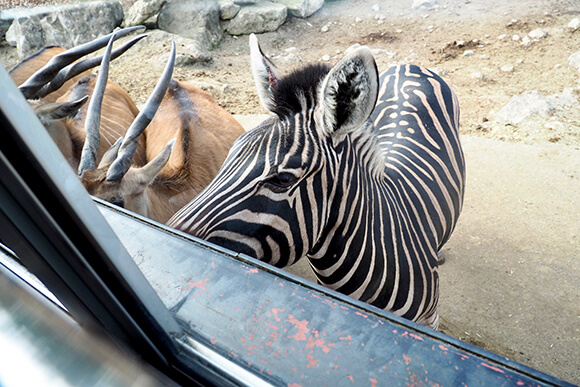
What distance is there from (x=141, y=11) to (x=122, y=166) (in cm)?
701

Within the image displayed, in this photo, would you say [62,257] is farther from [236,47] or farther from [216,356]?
[236,47]

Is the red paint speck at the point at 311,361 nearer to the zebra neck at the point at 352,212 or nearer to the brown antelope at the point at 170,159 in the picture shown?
the zebra neck at the point at 352,212

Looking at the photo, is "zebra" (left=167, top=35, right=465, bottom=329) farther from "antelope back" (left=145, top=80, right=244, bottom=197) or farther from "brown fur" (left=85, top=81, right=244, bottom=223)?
"antelope back" (left=145, top=80, right=244, bottom=197)

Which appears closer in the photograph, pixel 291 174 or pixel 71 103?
pixel 291 174

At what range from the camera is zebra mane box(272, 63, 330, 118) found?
4.43ft

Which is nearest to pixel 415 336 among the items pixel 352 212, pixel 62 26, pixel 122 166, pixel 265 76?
pixel 352 212

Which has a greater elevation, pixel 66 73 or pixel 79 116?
pixel 66 73

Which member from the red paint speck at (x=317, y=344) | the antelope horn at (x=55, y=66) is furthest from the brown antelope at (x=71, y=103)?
the red paint speck at (x=317, y=344)

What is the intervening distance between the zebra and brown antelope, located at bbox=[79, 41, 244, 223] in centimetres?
82

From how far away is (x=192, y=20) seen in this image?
8062 mm

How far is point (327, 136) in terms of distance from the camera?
4.36ft

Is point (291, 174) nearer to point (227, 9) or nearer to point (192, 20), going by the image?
point (192, 20)

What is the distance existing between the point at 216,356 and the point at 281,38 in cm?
887

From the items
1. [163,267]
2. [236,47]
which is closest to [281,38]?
[236,47]
